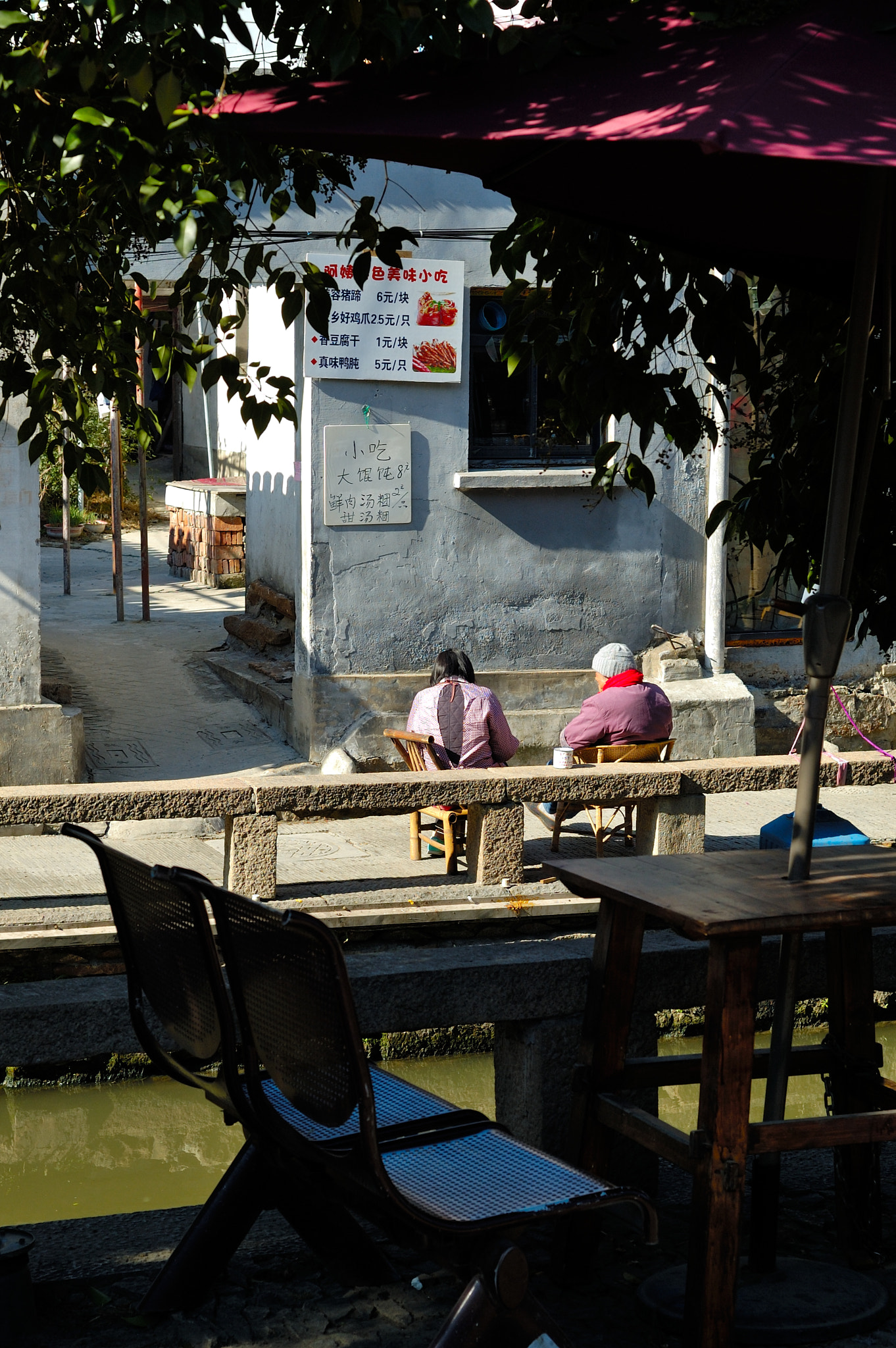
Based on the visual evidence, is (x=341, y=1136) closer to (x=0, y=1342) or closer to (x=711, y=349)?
(x=0, y=1342)

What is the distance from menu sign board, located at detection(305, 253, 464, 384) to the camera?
10.7 metres

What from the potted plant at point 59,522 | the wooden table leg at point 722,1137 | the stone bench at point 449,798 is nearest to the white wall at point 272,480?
the stone bench at point 449,798

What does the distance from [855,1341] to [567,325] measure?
3114 millimetres

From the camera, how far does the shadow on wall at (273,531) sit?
12188 mm

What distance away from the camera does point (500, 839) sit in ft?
23.2

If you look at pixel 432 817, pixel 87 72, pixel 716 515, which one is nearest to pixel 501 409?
pixel 432 817

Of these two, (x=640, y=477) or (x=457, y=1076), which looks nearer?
(x=640, y=477)

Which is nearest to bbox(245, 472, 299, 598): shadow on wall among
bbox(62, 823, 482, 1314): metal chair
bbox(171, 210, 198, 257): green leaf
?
bbox(171, 210, 198, 257): green leaf

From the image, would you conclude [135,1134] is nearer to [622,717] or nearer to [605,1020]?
[622,717]

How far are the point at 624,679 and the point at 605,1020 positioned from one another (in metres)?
5.61

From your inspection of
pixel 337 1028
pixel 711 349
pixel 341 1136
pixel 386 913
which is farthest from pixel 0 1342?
pixel 386 913

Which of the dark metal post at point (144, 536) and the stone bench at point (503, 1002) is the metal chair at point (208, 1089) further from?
the dark metal post at point (144, 536)

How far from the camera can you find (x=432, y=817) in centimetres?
839

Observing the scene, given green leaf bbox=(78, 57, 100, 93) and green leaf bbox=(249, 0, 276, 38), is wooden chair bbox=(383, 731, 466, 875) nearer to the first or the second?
green leaf bbox=(249, 0, 276, 38)
